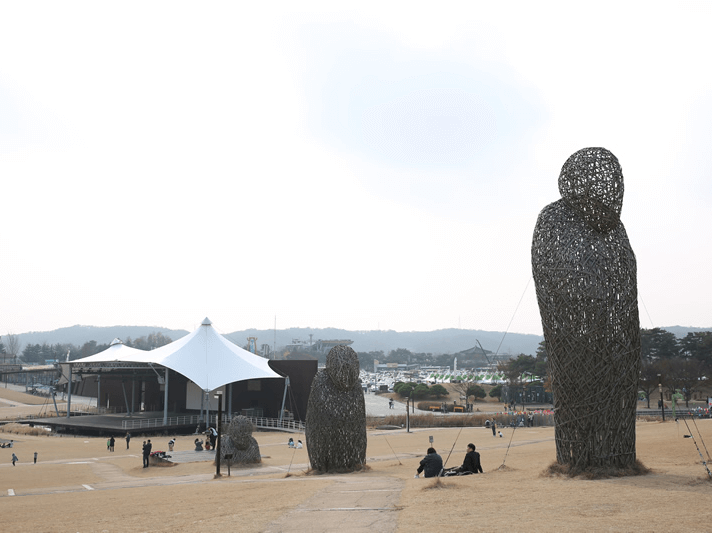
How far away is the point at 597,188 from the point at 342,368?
818cm

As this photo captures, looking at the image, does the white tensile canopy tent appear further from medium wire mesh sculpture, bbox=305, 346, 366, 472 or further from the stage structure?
medium wire mesh sculpture, bbox=305, 346, 366, 472

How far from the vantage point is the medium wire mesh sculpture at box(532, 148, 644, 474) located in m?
10.5

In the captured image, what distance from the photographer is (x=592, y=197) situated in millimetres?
10805

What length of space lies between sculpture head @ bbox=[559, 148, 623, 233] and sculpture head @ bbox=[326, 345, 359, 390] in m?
7.47

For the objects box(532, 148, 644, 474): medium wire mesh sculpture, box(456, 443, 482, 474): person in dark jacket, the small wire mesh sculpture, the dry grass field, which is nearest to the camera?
the dry grass field

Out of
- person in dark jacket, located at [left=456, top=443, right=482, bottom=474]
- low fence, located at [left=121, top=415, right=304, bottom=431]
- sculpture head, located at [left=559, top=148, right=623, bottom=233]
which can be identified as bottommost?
low fence, located at [left=121, top=415, right=304, bottom=431]

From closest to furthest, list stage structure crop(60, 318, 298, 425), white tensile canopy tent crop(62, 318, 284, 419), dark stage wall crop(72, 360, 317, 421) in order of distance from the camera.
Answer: white tensile canopy tent crop(62, 318, 284, 419)
stage structure crop(60, 318, 298, 425)
dark stage wall crop(72, 360, 317, 421)

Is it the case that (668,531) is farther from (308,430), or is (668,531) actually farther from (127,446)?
(127,446)

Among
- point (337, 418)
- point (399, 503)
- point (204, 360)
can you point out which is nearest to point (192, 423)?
point (204, 360)

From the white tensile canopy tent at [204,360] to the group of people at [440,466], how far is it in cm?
2679

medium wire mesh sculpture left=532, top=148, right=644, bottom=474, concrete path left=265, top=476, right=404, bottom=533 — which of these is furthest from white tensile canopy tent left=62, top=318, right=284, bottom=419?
medium wire mesh sculpture left=532, top=148, right=644, bottom=474

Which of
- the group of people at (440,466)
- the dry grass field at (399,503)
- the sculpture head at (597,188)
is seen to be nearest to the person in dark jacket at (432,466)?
the group of people at (440,466)

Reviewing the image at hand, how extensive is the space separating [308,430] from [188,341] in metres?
27.2

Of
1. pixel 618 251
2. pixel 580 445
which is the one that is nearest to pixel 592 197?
pixel 618 251
